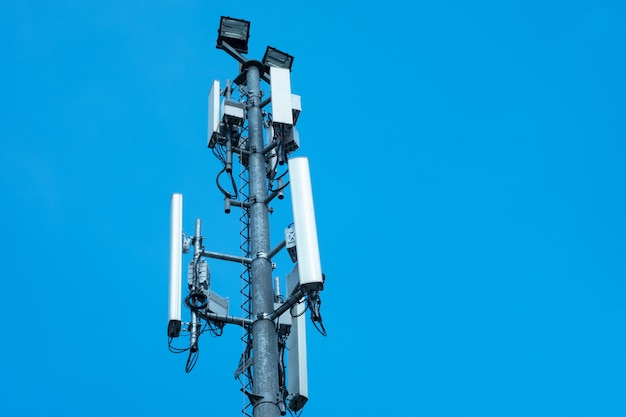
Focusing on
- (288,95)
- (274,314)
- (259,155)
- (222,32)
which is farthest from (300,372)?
(222,32)

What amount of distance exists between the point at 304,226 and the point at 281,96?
455cm

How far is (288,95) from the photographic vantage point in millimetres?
21922

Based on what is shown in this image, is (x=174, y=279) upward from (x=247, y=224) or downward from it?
downward

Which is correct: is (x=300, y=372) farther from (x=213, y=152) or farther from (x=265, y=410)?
(x=213, y=152)

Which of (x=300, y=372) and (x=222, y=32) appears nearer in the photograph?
(x=300, y=372)

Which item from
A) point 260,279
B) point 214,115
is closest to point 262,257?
point 260,279

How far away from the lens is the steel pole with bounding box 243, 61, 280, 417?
17.7 metres

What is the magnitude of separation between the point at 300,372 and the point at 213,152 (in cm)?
594

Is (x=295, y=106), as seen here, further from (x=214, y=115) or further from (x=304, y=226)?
(x=304, y=226)

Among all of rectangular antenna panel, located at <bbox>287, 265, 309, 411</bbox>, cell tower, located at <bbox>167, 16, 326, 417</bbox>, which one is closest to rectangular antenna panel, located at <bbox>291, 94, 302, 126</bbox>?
cell tower, located at <bbox>167, 16, 326, 417</bbox>

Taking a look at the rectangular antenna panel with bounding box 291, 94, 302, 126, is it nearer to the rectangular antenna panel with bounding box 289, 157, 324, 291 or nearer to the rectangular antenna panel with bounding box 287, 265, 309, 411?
the rectangular antenna panel with bounding box 289, 157, 324, 291

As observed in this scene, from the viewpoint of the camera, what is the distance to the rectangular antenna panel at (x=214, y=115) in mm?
22141

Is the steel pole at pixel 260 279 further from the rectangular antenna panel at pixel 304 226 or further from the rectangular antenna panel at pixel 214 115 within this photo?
the rectangular antenna panel at pixel 304 226

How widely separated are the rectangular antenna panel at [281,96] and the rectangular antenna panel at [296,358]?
4.29 meters
